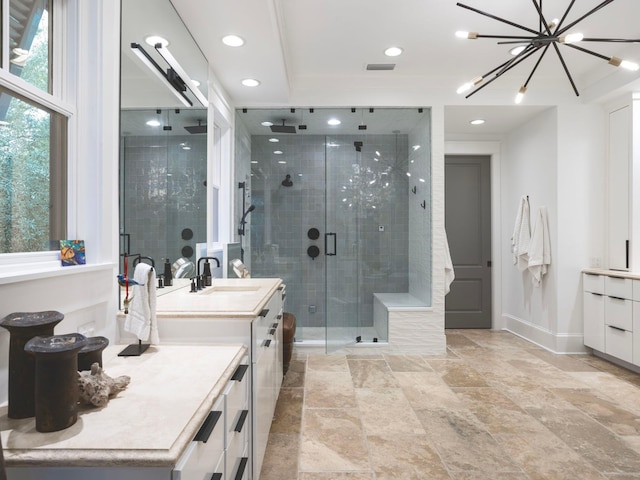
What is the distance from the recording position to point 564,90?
389 cm

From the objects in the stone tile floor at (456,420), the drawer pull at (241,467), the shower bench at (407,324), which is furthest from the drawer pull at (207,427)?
the shower bench at (407,324)

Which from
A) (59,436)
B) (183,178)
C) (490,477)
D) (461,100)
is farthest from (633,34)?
(59,436)

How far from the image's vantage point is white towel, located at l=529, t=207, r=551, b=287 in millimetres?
3975

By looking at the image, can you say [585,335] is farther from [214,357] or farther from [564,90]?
[214,357]

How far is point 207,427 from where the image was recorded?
0.90 m

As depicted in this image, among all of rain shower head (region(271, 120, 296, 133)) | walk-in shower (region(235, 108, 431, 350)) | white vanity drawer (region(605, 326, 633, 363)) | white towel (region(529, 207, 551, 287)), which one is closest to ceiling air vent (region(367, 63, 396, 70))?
walk-in shower (region(235, 108, 431, 350))

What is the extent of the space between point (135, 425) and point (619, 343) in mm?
4151

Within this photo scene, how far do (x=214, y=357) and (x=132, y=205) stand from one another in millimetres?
874

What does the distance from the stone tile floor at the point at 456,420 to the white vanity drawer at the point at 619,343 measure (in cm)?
16

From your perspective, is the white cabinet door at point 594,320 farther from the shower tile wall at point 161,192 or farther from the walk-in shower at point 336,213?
the shower tile wall at point 161,192

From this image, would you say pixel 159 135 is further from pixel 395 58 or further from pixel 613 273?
pixel 613 273

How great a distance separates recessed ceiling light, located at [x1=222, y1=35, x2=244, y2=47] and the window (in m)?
1.49

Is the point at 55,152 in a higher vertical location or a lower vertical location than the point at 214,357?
higher

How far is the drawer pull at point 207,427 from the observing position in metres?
0.86
